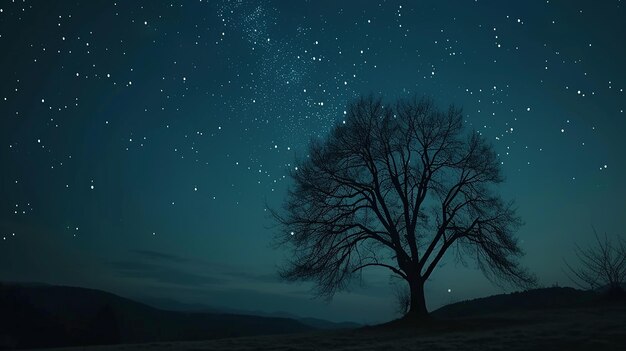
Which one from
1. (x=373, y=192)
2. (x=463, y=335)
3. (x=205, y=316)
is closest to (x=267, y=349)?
(x=463, y=335)

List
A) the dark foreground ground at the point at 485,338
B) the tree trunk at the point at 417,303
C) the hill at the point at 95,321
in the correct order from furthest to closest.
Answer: the hill at the point at 95,321, the tree trunk at the point at 417,303, the dark foreground ground at the point at 485,338

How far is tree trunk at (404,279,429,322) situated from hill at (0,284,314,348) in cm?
2275

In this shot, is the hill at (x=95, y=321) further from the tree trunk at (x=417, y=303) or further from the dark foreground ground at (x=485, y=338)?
the dark foreground ground at (x=485, y=338)

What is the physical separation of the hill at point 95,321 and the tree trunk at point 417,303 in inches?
896

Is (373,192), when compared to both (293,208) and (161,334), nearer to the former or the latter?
(293,208)

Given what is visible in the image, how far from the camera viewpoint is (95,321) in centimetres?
3484

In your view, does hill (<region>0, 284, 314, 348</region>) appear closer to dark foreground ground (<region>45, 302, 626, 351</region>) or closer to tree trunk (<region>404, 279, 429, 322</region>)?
tree trunk (<region>404, 279, 429, 322</region>)

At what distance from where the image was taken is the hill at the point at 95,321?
32875mm

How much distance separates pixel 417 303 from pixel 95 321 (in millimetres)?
26896

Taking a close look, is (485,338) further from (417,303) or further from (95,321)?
(95,321)

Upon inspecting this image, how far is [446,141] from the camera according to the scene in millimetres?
21000

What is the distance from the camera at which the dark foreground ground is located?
10.1 metres

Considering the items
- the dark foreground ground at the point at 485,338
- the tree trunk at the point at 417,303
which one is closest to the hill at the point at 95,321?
the tree trunk at the point at 417,303

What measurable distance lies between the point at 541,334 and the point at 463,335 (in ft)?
6.71
